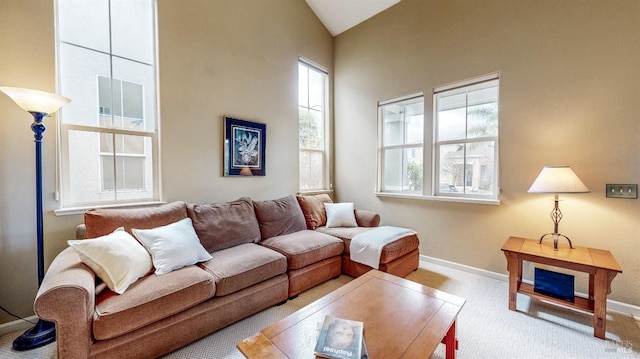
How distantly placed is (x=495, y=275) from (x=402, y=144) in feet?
6.37

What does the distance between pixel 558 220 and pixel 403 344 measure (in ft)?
7.35

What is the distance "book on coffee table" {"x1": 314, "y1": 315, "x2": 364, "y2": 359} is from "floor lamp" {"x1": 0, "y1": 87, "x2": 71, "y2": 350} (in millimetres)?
2065

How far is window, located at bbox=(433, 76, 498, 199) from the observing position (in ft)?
9.45

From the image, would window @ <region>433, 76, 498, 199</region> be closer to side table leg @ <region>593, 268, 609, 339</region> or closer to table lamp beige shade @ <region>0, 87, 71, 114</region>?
side table leg @ <region>593, 268, 609, 339</region>

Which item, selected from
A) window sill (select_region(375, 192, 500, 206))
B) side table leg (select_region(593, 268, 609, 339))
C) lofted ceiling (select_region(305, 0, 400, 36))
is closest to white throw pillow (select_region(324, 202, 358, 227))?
window sill (select_region(375, 192, 500, 206))

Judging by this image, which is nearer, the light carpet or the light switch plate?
the light carpet

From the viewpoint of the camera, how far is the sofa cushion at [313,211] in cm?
331

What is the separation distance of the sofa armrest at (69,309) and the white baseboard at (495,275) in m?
3.33

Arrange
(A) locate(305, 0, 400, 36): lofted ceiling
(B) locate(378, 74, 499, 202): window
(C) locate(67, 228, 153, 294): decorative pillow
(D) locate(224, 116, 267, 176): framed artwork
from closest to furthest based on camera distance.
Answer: (C) locate(67, 228, 153, 294): decorative pillow → (B) locate(378, 74, 499, 202): window → (D) locate(224, 116, 267, 176): framed artwork → (A) locate(305, 0, 400, 36): lofted ceiling

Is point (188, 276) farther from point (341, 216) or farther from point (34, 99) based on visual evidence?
point (341, 216)

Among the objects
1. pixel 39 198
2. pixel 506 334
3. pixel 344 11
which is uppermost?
Answer: pixel 344 11

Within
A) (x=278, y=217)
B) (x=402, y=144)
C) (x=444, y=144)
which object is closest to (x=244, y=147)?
(x=278, y=217)

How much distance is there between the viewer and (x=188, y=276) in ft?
5.87

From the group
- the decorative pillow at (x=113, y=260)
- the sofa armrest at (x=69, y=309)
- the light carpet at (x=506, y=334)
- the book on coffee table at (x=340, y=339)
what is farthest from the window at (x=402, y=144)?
the sofa armrest at (x=69, y=309)
